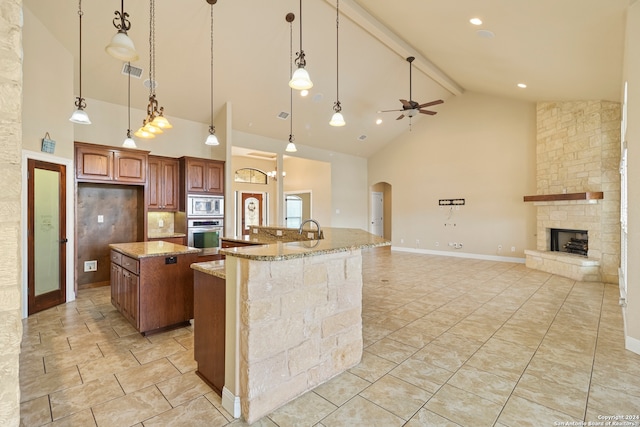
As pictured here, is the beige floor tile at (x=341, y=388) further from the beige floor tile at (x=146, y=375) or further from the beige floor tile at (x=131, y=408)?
the beige floor tile at (x=146, y=375)

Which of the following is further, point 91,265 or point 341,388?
point 91,265

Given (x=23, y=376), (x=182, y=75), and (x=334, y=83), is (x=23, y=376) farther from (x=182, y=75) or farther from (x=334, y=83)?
(x=334, y=83)

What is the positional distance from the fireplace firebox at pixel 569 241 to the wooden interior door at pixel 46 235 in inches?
352

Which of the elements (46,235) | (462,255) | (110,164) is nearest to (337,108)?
(110,164)

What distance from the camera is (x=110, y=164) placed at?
4781 mm

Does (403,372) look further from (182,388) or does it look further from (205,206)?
(205,206)

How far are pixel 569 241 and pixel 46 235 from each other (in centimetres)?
930

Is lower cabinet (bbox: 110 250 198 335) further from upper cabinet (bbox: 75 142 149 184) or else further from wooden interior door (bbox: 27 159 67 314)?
upper cabinet (bbox: 75 142 149 184)

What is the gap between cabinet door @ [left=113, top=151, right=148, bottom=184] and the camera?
191 inches

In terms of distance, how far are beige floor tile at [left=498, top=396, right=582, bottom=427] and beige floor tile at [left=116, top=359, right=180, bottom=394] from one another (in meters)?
2.36

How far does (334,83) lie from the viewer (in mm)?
6301

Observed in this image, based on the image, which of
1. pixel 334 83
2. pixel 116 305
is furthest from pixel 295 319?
pixel 334 83

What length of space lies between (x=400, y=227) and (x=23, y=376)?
29.0 ft

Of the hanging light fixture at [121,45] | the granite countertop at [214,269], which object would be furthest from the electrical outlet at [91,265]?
the hanging light fixture at [121,45]
